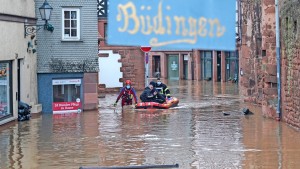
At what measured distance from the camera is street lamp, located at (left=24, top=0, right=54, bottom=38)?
22016 mm

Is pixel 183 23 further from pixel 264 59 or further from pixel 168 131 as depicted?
pixel 264 59

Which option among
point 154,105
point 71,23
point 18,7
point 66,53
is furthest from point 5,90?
point 154,105

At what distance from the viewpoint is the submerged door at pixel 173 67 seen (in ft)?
192

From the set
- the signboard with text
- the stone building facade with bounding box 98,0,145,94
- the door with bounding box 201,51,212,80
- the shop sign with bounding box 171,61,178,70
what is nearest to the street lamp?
the stone building facade with bounding box 98,0,145,94

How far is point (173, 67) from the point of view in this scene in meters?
58.9

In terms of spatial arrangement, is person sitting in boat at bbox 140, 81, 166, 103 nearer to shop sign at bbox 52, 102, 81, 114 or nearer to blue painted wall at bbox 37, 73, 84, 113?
shop sign at bbox 52, 102, 81, 114

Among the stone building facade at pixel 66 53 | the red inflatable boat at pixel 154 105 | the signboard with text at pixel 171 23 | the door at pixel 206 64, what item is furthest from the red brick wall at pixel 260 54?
the door at pixel 206 64

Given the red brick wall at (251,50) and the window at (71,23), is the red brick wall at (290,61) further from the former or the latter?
the window at (71,23)

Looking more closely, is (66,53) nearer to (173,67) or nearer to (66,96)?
(66,96)

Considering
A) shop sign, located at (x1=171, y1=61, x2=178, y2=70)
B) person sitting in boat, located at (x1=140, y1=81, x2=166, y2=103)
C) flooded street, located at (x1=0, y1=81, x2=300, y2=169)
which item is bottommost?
flooded street, located at (x1=0, y1=81, x2=300, y2=169)

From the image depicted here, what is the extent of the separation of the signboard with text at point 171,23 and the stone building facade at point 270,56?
Result: 1423 cm

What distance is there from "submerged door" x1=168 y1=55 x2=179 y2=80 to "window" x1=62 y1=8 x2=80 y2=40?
33662 millimetres

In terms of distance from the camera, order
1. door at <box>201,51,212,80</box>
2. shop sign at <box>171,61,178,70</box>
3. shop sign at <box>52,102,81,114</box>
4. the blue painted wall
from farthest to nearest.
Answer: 1. shop sign at <box>171,61,178,70</box>
2. door at <box>201,51,212,80</box>
3. shop sign at <box>52,102,81,114</box>
4. the blue painted wall

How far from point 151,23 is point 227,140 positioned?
12.2 meters
